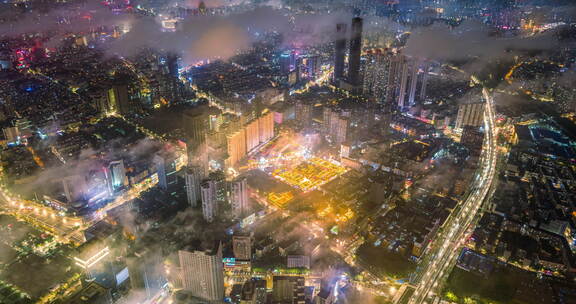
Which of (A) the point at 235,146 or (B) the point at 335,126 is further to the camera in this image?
(B) the point at 335,126

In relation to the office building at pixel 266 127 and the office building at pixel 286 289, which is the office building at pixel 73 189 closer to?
the office building at pixel 266 127

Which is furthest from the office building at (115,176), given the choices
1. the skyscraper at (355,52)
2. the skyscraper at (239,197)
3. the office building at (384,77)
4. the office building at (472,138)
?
the skyscraper at (355,52)

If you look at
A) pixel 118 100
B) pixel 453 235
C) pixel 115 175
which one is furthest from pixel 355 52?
pixel 115 175

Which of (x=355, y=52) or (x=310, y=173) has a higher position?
(x=355, y=52)

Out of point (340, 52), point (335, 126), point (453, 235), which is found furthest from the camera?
point (340, 52)

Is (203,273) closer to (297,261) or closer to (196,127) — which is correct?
(297,261)
